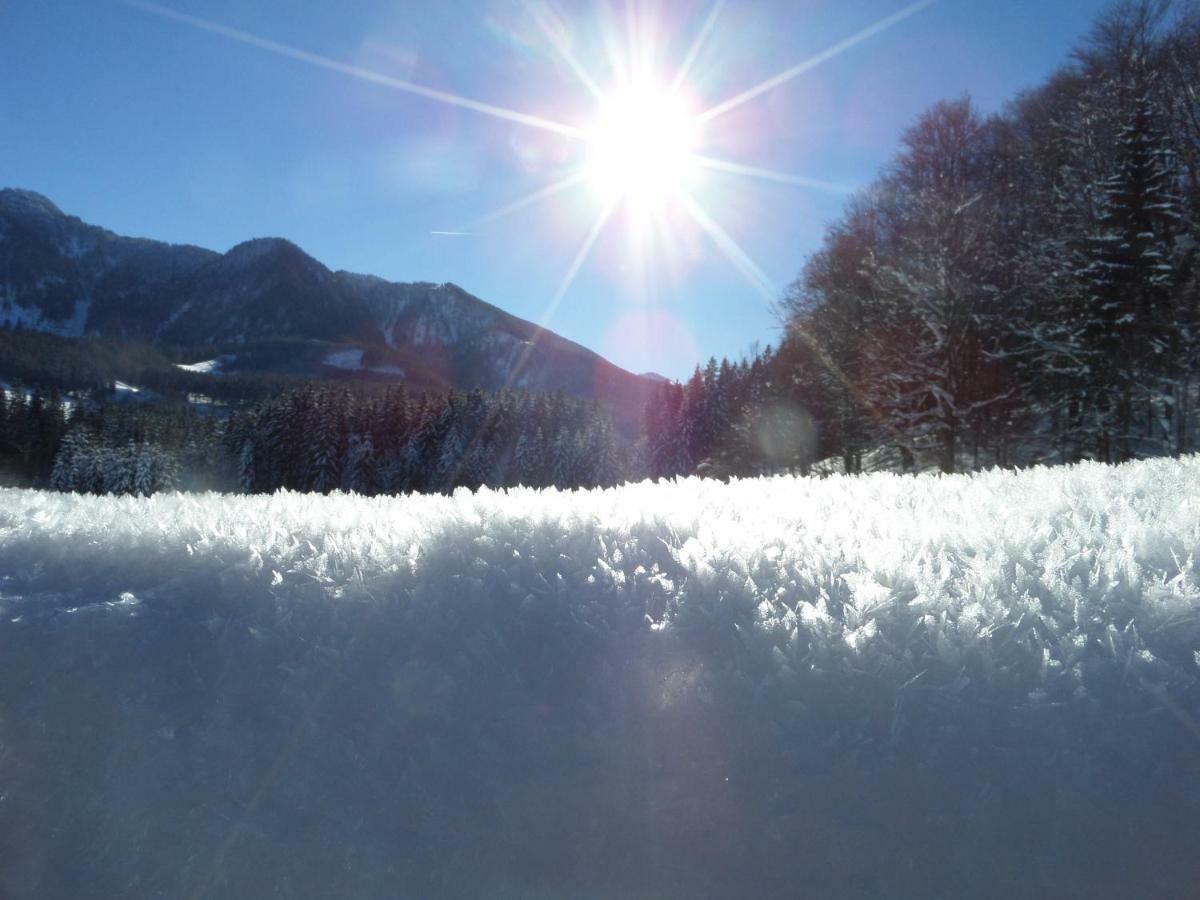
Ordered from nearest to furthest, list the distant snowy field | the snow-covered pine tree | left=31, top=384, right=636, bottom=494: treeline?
the distant snowy field, the snow-covered pine tree, left=31, top=384, right=636, bottom=494: treeline

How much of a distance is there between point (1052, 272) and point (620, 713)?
2005cm

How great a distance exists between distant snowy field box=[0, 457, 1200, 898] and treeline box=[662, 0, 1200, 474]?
15544mm

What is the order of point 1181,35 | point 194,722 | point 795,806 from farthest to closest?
point 1181,35 < point 194,722 < point 795,806

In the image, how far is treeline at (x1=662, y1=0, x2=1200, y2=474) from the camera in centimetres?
1672

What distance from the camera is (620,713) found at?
2.70m

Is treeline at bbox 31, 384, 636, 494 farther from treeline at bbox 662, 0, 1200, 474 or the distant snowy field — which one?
the distant snowy field

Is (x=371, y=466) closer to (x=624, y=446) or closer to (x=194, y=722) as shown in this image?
(x=624, y=446)

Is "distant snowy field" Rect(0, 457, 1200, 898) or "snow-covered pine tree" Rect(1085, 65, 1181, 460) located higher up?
"snow-covered pine tree" Rect(1085, 65, 1181, 460)

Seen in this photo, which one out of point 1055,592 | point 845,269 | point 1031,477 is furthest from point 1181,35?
point 1055,592

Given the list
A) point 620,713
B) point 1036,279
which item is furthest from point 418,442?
point 620,713

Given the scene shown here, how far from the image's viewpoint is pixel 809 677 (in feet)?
8.74

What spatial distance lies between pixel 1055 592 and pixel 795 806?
1454mm

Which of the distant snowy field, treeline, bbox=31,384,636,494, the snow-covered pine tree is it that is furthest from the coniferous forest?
treeline, bbox=31,384,636,494

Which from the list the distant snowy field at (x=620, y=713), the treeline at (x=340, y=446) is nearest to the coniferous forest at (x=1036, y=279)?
the distant snowy field at (x=620, y=713)
